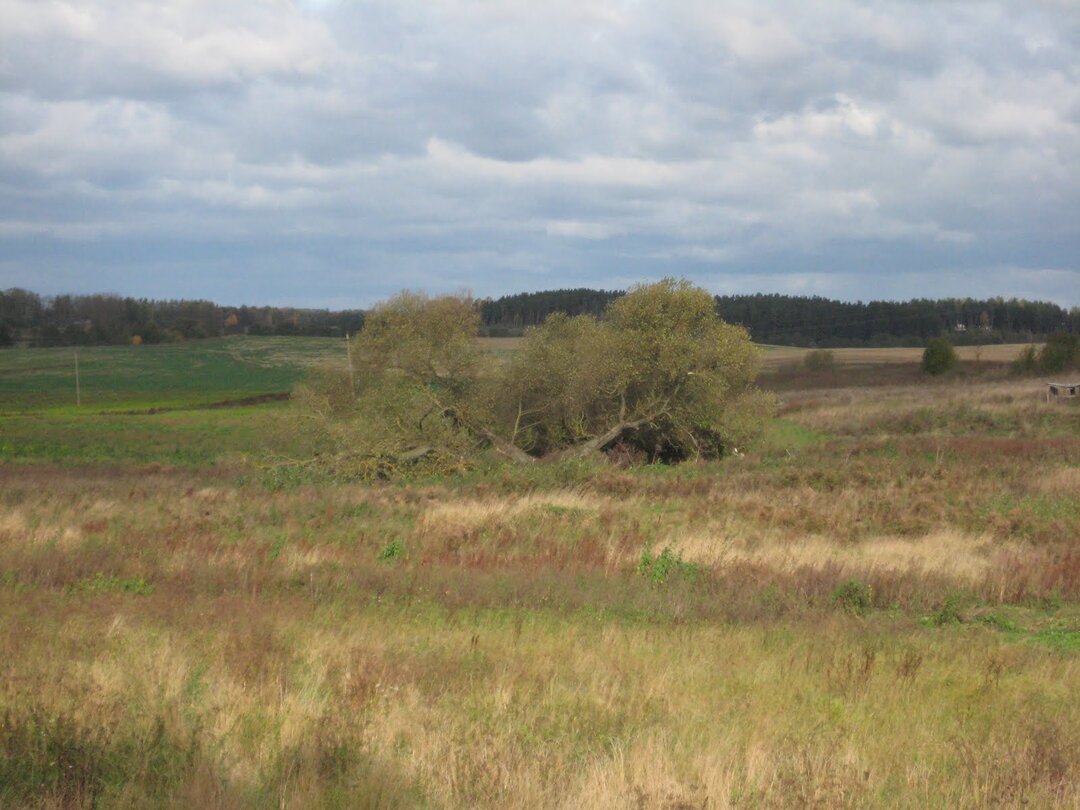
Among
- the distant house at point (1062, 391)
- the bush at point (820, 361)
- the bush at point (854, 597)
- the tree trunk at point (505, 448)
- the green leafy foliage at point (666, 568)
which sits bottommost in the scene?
the tree trunk at point (505, 448)

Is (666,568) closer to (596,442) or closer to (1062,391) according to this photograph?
(596,442)

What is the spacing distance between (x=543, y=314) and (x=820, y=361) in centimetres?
3406

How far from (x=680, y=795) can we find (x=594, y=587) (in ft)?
24.0

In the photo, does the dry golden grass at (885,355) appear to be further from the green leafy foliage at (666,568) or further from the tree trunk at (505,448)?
the green leafy foliage at (666,568)

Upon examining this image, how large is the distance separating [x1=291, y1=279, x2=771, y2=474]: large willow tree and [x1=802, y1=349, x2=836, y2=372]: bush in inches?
2135

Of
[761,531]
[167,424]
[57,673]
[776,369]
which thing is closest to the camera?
[57,673]

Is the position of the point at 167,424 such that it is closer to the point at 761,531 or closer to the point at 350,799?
the point at 761,531

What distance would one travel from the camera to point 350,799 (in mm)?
4684

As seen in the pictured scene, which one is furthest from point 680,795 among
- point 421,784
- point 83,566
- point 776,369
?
point 776,369

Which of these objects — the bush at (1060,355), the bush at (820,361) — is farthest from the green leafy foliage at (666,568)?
the bush at (820,361)

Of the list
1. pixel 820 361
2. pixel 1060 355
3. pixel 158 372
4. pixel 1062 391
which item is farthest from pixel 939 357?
pixel 158 372

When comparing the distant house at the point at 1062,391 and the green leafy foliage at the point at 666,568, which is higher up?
the distant house at the point at 1062,391

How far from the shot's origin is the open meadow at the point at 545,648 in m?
4.98

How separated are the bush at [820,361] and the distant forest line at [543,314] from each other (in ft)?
70.7
